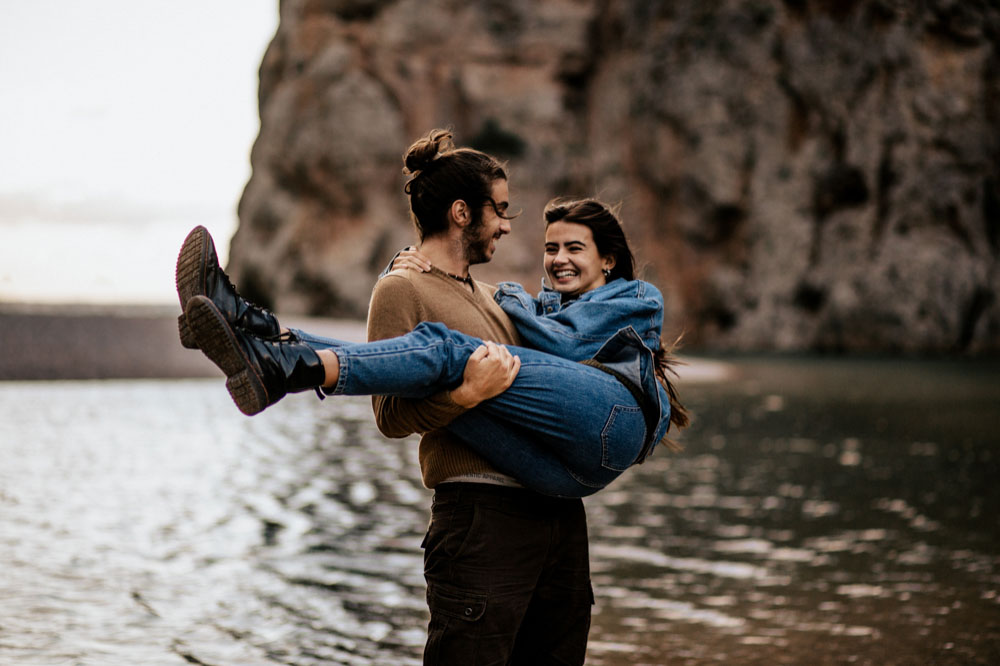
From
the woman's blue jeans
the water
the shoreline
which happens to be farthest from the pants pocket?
the shoreline

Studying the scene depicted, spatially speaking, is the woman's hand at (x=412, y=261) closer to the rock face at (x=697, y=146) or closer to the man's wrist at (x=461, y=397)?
the man's wrist at (x=461, y=397)

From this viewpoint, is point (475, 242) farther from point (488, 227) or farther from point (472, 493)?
point (472, 493)

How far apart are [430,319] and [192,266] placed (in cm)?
68

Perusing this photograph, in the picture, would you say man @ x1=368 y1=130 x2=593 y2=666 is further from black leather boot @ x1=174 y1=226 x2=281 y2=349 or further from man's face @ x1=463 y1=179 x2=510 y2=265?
black leather boot @ x1=174 y1=226 x2=281 y2=349

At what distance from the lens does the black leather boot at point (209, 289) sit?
2.66m

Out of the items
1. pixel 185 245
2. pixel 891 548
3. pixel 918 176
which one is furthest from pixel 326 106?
pixel 185 245

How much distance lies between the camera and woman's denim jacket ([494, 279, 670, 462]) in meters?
3.02

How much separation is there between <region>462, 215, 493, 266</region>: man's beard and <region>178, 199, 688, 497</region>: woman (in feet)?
0.54

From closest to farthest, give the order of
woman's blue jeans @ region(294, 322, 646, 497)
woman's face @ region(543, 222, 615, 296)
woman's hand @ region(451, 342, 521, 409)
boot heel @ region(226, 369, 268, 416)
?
boot heel @ region(226, 369, 268, 416), woman's hand @ region(451, 342, 521, 409), woman's blue jeans @ region(294, 322, 646, 497), woman's face @ region(543, 222, 615, 296)

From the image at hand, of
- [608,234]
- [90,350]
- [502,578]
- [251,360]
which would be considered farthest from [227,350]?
[90,350]

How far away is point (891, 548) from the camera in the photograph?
7.39 metres

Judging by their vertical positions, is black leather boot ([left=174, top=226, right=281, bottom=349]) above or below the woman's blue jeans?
above

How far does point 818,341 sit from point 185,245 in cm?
3599

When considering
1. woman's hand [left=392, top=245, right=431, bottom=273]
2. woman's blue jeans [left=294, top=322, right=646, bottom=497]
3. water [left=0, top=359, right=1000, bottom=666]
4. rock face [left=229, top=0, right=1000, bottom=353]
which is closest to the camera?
woman's blue jeans [left=294, top=322, right=646, bottom=497]
